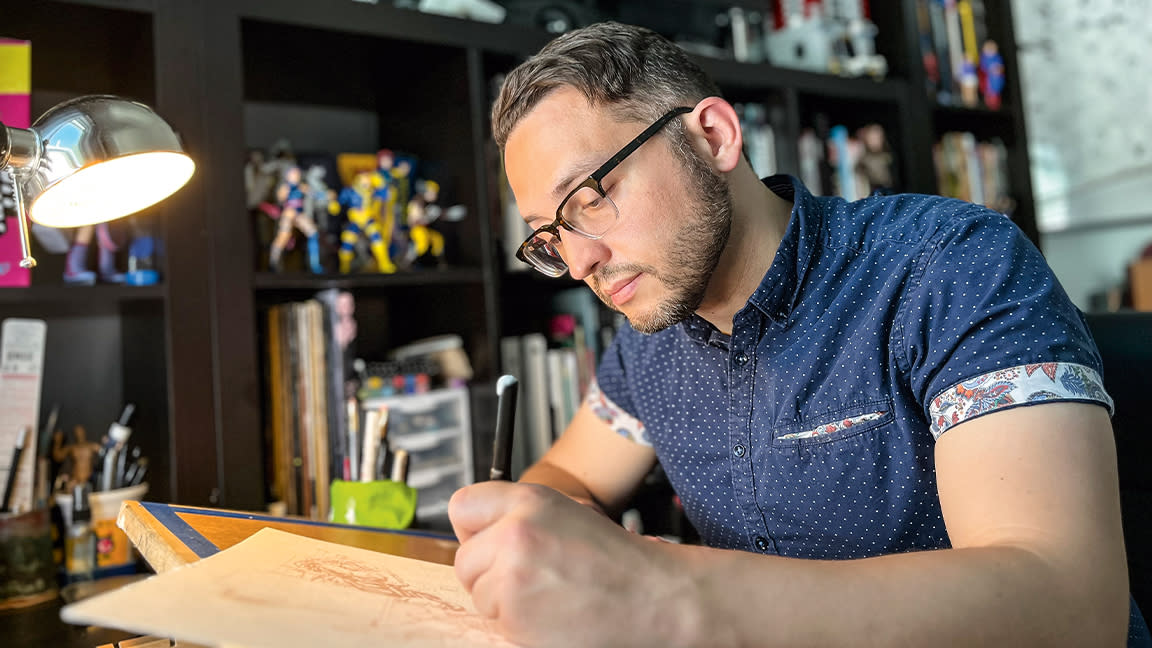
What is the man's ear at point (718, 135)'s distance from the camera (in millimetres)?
911

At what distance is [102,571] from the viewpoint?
1.11m

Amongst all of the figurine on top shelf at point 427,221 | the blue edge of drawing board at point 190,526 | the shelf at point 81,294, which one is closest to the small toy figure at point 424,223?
the figurine on top shelf at point 427,221

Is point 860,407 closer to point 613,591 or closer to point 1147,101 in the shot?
point 613,591

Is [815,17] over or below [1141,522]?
over

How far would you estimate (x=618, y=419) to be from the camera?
1.14 metres

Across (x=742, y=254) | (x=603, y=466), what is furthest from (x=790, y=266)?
(x=603, y=466)

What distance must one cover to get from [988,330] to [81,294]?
111 cm

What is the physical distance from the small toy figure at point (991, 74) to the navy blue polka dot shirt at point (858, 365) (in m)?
1.54

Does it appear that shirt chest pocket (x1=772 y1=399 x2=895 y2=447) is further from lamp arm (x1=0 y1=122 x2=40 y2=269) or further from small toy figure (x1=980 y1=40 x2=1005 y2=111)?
small toy figure (x1=980 y1=40 x2=1005 y2=111)

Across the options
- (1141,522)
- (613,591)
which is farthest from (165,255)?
(1141,522)

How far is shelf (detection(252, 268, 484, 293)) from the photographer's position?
1218 mm

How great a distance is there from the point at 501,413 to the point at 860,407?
37 cm

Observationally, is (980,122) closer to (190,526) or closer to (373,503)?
(373,503)

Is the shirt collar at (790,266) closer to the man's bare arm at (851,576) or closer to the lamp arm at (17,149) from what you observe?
the man's bare arm at (851,576)
